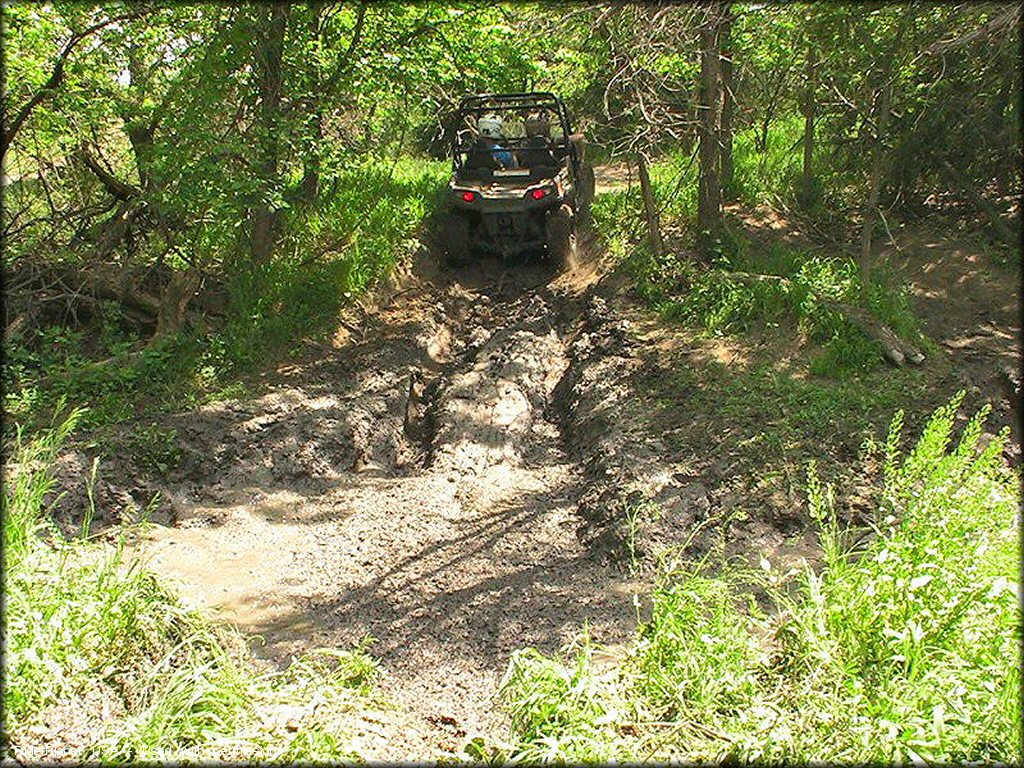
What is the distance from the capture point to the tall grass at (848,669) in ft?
9.41

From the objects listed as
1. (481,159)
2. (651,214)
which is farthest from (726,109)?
(481,159)

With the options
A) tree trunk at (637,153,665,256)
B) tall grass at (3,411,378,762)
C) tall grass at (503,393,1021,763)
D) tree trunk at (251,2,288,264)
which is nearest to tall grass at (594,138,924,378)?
Answer: tree trunk at (637,153,665,256)

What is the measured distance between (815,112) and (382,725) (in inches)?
383

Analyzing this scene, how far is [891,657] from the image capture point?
3.14 metres

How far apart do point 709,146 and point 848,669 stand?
7187 millimetres

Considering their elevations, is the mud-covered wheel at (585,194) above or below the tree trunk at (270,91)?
below

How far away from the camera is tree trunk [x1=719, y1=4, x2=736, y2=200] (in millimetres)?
8562

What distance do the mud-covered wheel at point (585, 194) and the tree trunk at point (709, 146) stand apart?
1.90 m

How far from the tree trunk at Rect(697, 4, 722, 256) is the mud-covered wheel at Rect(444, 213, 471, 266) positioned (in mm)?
3014

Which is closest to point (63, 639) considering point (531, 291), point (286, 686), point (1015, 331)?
point (286, 686)

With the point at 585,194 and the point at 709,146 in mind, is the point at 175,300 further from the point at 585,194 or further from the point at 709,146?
the point at 709,146

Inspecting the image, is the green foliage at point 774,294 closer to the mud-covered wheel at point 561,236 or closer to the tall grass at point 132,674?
the mud-covered wheel at point 561,236

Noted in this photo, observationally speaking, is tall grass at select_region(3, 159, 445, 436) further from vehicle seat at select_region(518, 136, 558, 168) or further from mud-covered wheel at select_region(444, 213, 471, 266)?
vehicle seat at select_region(518, 136, 558, 168)

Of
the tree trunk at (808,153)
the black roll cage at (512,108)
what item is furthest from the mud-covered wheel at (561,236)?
the tree trunk at (808,153)
